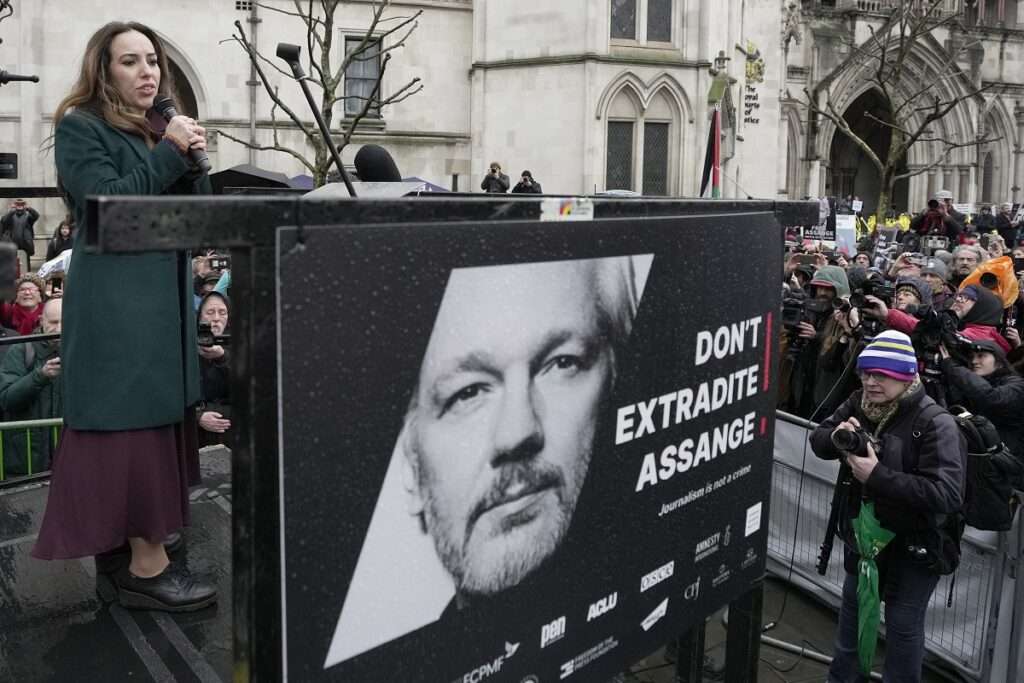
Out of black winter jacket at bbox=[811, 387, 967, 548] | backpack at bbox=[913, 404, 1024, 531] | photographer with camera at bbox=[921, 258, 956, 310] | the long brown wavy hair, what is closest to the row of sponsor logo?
black winter jacket at bbox=[811, 387, 967, 548]

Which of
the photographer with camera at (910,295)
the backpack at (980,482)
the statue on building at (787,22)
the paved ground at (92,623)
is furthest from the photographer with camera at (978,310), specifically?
the statue on building at (787,22)

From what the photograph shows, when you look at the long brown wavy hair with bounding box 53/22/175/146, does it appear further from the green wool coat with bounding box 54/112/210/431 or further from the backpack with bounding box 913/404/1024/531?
the backpack with bounding box 913/404/1024/531

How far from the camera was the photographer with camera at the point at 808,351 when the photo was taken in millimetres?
7562

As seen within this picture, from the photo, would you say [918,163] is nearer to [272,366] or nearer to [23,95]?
[23,95]

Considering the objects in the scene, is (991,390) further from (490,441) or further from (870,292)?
(490,441)

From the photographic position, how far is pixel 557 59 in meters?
24.7

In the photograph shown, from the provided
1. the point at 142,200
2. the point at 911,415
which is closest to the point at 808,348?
the point at 911,415

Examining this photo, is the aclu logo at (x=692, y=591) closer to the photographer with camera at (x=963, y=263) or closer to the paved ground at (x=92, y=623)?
the paved ground at (x=92, y=623)

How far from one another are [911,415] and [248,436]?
3720 mm

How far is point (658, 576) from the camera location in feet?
9.34

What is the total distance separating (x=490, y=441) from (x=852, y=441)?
2786mm

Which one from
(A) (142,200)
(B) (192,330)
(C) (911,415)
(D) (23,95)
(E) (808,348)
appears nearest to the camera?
(A) (142,200)

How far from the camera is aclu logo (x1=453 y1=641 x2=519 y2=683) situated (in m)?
2.25

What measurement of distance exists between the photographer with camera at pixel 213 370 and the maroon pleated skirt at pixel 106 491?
126 centimetres
